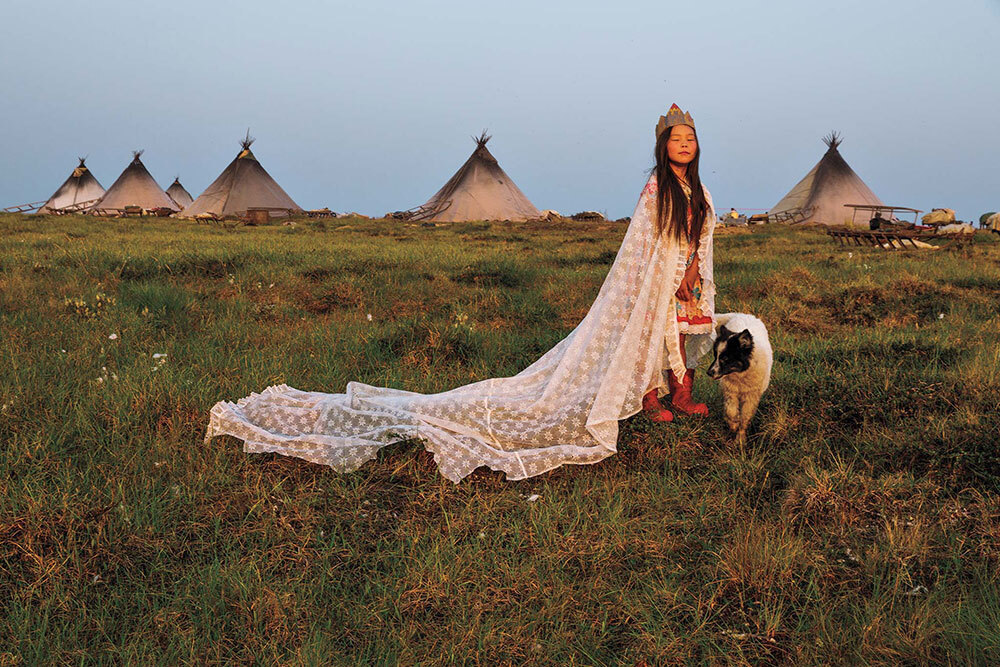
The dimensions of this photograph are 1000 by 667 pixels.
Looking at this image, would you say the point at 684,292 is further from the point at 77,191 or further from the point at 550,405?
the point at 77,191

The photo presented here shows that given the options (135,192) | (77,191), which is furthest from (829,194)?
(77,191)

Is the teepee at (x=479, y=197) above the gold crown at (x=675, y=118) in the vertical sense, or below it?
above

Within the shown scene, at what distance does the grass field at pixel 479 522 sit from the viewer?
2.47 meters

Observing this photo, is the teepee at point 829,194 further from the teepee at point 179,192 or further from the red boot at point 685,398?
the teepee at point 179,192

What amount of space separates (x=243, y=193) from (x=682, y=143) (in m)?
31.0

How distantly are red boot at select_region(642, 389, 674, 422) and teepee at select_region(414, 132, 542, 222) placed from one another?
84.1 ft

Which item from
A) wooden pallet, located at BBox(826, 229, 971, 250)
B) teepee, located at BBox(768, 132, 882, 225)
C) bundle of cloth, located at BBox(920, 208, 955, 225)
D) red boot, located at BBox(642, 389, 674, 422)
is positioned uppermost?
teepee, located at BBox(768, 132, 882, 225)

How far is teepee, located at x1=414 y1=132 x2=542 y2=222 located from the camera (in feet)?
97.3

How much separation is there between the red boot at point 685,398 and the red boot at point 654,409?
11 cm

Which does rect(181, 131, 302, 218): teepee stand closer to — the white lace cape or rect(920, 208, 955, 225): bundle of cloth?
rect(920, 208, 955, 225): bundle of cloth

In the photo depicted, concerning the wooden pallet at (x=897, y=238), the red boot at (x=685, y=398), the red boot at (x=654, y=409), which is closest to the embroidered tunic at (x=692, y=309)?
the red boot at (x=685, y=398)

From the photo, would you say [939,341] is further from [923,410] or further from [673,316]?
[673,316]

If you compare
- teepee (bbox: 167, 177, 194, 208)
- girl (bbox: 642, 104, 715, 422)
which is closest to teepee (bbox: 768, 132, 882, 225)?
girl (bbox: 642, 104, 715, 422)

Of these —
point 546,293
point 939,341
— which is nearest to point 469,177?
point 546,293
